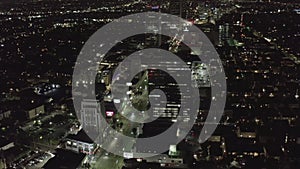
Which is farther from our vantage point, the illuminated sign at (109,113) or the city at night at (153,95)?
the illuminated sign at (109,113)

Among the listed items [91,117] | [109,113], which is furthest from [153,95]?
[91,117]

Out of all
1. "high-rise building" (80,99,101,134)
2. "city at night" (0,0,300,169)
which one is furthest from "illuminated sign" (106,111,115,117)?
"high-rise building" (80,99,101,134)

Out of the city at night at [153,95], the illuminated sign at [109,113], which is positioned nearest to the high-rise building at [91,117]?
the city at night at [153,95]

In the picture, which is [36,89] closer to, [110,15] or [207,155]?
[207,155]

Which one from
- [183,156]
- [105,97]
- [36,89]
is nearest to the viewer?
[183,156]

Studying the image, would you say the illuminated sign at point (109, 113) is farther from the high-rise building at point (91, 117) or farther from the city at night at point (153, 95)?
the high-rise building at point (91, 117)

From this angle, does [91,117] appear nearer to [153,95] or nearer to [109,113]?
[109,113]

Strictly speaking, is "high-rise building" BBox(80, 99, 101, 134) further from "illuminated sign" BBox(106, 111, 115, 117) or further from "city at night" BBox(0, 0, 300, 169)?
"illuminated sign" BBox(106, 111, 115, 117)

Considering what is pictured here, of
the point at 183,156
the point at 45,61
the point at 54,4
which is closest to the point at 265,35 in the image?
the point at 45,61
